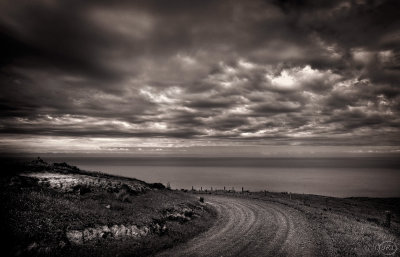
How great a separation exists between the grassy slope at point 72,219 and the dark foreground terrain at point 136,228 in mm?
48

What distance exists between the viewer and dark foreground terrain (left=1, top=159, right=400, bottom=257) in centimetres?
1537

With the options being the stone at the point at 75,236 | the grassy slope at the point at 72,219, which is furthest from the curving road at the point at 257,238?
the stone at the point at 75,236

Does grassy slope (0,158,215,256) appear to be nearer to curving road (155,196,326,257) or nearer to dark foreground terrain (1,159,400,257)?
dark foreground terrain (1,159,400,257)

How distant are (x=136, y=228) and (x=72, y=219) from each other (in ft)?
16.2

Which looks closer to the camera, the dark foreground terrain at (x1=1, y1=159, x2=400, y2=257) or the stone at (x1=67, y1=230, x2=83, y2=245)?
the dark foreground terrain at (x1=1, y1=159, x2=400, y2=257)

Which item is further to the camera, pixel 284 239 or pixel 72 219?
pixel 284 239

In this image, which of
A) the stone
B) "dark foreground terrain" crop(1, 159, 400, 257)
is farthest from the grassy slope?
the stone

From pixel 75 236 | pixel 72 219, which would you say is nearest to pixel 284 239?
pixel 75 236

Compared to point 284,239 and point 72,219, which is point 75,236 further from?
point 284,239

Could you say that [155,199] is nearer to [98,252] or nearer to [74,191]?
[74,191]

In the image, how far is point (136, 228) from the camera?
19.5m

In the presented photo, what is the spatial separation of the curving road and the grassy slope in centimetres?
176

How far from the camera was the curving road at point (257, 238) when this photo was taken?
17.1m

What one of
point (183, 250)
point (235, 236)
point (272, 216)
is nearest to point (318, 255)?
point (235, 236)
